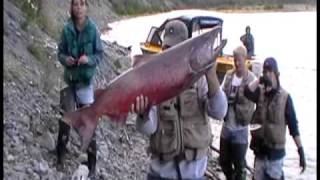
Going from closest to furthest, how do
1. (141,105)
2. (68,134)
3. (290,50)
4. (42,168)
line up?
(141,105) → (42,168) → (68,134) → (290,50)

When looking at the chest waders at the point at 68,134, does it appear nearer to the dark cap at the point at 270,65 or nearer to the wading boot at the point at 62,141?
the wading boot at the point at 62,141

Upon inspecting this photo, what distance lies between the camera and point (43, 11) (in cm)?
1430

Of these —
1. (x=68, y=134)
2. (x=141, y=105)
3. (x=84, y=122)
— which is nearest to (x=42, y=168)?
(x=68, y=134)

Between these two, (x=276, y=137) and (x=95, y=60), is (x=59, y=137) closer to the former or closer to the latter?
(x=95, y=60)

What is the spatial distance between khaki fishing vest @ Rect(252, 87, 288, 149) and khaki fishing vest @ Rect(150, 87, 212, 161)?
79.0 inches

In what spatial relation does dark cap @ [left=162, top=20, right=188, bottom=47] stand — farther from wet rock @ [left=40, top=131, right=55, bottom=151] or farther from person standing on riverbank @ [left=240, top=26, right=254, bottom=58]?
person standing on riverbank @ [left=240, top=26, right=254, bottom=58]

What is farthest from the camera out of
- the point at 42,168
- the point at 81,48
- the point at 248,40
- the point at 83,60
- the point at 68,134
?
the point at 248,40

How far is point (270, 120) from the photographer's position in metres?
6.66

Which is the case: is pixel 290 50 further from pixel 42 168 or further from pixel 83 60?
pixel 83 60

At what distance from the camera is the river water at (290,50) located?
13.5 meters

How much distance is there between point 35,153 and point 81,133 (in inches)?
103

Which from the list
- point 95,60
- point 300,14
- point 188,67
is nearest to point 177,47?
point 188,67

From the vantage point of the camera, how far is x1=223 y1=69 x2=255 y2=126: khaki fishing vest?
7.13 m

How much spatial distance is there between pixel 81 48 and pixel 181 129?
216cm
